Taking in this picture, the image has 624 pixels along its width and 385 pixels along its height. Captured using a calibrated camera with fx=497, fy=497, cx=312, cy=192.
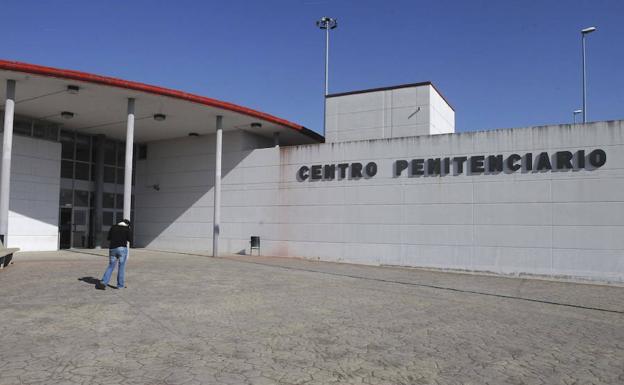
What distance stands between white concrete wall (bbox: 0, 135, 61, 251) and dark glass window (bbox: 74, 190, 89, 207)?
2.05m

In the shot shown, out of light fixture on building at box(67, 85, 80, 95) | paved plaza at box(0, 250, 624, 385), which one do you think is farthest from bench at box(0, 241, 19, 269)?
light fixture on building at box(67, 85, 80, 95)

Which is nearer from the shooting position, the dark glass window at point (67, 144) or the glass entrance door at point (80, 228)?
the dark glass window at point (67, 144)

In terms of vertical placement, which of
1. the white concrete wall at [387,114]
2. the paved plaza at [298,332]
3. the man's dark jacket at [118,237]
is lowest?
the paved plaza at [298,332]

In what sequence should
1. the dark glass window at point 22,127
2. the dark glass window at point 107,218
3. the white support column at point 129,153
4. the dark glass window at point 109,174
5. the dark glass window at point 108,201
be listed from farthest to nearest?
the dark glass window at point 109,174 < the dark glass window at point 108,201 < the dark glass window at point 107,218 < the dark glass window at point 22,127 < the white support column at point 129,153

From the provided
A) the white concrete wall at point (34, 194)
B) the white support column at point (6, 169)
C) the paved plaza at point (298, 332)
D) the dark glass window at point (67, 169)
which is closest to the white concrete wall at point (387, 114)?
the paved plaza at point (298, 332)

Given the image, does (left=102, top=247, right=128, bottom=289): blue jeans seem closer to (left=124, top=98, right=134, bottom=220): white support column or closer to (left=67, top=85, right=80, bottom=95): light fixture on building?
(left=124, top=98, right=134, bottom=220): white support column

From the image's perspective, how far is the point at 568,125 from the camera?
15.7 metres

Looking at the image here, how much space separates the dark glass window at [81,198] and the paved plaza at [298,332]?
11400mm

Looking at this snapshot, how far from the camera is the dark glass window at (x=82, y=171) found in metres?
23.8

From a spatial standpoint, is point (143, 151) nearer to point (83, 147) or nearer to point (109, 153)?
point (109, 153)

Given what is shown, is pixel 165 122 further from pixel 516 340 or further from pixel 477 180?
pixel 516 340

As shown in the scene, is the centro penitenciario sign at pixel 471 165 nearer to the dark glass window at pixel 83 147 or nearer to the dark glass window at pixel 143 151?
the dark glass window at pixel 143 151

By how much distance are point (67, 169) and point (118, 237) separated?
48.0 feet

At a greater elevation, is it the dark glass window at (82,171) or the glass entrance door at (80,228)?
the dark glass window at (82,171)
